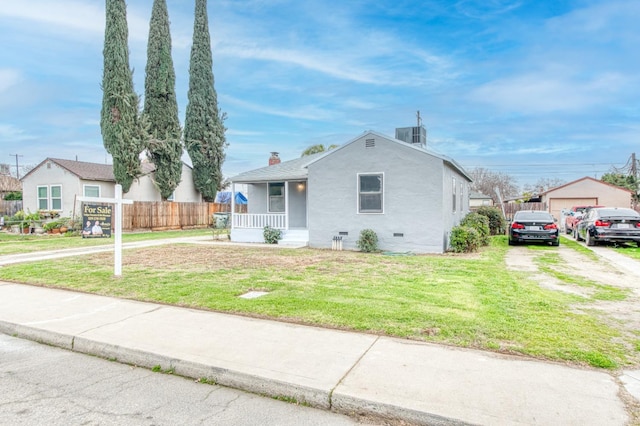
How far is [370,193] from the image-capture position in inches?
533

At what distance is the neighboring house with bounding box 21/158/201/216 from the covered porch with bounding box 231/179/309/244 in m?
11.2

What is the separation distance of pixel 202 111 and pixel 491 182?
133 feet

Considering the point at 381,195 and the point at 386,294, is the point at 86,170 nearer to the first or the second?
the point at 381,195

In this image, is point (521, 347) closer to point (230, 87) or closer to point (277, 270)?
point (277, 270)

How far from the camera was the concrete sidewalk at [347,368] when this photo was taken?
9.32 feet

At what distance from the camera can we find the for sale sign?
8.44 meters

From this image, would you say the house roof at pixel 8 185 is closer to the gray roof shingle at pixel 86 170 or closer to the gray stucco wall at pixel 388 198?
the gray roof shingle at pixel 86 170

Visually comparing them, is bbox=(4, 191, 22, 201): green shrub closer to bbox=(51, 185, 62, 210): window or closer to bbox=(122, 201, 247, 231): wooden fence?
bbox=(51, 185, 62, 210): window

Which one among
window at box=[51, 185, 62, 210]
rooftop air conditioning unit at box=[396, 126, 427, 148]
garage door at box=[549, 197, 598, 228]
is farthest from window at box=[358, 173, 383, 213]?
garage door at box=[549, 197, 598, 228]

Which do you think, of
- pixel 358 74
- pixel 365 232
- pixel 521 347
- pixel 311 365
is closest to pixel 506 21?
pixel 358 74

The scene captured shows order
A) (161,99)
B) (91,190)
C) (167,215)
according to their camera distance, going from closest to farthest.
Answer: (91,190) → (167,215) → (161,99)

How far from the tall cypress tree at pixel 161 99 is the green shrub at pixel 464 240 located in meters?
20.5

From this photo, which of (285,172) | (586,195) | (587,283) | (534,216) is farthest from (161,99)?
(586,195)

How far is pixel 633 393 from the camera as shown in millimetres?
3047
